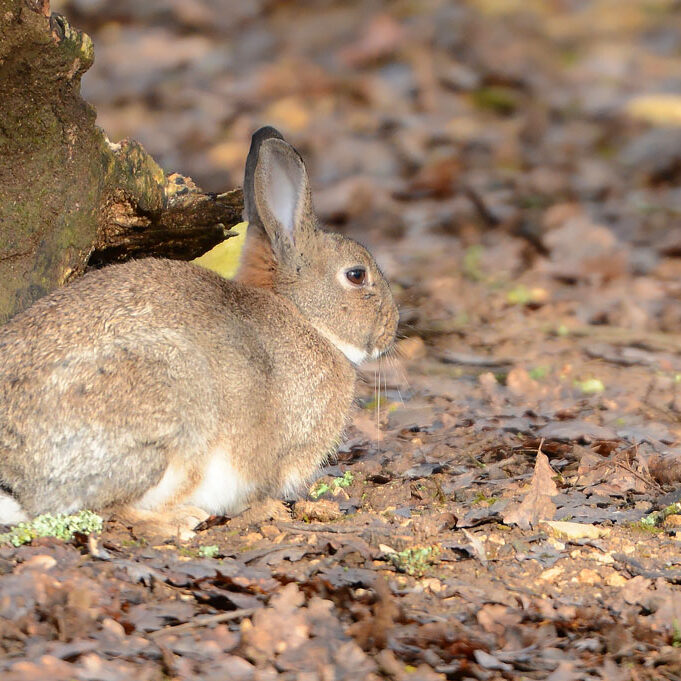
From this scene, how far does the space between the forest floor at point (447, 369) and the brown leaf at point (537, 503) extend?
0.05 feet

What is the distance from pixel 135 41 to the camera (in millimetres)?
13805

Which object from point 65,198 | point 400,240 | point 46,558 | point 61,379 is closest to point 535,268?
point 400,240

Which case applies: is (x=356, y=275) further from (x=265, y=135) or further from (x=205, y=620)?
(x=205, y=620)

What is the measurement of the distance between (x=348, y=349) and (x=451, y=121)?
663 centimetres

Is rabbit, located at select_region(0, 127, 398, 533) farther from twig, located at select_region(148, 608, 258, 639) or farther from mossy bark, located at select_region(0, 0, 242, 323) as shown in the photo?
twig, located at select_region(148, 608, 258, 639)

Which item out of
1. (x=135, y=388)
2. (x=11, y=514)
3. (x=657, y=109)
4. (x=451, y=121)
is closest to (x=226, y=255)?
(x=135, y=388)

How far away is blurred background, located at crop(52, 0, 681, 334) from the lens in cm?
920

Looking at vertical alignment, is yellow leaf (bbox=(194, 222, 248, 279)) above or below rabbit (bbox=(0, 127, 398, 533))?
above

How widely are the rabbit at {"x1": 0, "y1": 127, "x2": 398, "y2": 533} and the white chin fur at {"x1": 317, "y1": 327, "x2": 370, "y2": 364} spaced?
1cm

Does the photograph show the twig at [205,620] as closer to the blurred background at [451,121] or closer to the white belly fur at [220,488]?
the white belly fur at [220,488]

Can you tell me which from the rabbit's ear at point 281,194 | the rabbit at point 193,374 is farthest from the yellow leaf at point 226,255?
the rabbit's ear at point 281,194

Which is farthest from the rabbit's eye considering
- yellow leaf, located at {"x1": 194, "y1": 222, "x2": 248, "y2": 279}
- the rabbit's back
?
yellow leaf, located at {"x1": 194, "y1": 222, "x2": 248, "y2": 279}

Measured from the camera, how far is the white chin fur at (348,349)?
5.88 meters

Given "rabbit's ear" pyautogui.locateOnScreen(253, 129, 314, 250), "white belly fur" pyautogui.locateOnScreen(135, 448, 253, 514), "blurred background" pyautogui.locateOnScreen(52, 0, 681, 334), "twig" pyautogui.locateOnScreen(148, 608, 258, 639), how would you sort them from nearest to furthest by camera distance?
"twig" pyautogui.locateOnScreen(148, 608, 258, 639), "white belly fur" pyautogui.locateOnScreen(135, 448, 253, 514), "rabbit's ear" pyautogui.locateOnScreen(253, 129, 314, 250), "blurred background" pyautogui.locateOnScreen(52, 0, 681, 334)
